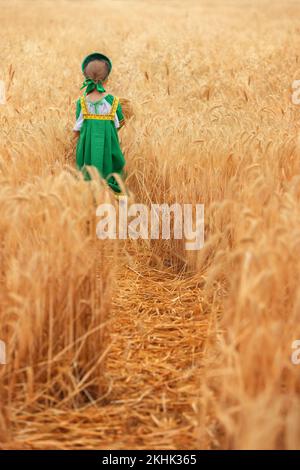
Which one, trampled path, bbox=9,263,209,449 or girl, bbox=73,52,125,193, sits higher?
girl, bbox=73,52,125,193

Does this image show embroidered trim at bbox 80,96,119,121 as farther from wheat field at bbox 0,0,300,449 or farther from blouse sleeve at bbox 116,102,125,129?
wheat field at bbox 0,0,300,449

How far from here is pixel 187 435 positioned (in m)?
2.06

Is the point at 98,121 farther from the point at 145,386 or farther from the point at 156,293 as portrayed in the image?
the point at 145,386

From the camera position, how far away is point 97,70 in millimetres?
3859

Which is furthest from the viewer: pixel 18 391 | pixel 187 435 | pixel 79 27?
pixel 79 27

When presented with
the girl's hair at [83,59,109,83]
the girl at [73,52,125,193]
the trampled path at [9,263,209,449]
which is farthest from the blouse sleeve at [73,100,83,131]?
the trampled path at [9,263,209,449]

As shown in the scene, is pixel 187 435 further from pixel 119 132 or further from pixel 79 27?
pixel 79 27

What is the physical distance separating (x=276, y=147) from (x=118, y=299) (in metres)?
1.11

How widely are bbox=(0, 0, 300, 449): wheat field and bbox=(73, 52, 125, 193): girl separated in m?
0.15

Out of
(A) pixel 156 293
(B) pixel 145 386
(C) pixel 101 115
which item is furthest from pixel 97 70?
(B) pixel 145 386

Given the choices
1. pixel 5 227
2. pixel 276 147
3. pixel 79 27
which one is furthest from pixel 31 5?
pixel 5 227

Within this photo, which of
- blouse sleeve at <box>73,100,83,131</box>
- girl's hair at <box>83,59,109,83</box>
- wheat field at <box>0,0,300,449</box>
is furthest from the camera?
blouse sleeve at <box>73,100,83,131</box>

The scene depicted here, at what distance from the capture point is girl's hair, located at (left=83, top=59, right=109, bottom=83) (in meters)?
3.86

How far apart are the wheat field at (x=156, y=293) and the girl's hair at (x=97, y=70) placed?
429 millimetres
